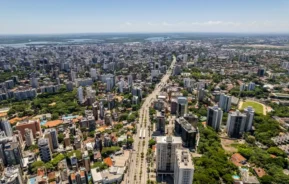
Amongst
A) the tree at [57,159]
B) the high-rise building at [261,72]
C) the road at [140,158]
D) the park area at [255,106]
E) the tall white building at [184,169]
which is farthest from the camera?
the high-rise building at [261,72]

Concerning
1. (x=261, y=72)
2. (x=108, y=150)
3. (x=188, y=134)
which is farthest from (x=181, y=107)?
(x=261, y=72)

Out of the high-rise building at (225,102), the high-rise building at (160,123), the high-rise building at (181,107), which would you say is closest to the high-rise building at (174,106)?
the high-rise building at (181,107)

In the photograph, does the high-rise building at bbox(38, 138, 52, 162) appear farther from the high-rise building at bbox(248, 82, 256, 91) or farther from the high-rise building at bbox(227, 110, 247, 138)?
the high-rise building at bbox(248, 82, 256, 91)

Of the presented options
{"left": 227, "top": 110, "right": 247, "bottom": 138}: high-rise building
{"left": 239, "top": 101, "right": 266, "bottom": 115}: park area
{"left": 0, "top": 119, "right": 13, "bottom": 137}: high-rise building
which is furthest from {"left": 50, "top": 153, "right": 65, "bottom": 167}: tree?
{"left": 239, "top": 101, "right": 266, "bottom": 115}: park area

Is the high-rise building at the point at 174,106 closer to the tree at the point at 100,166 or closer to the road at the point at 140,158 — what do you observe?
the road at the point at 140,158

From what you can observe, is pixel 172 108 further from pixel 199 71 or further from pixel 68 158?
pixel 199 71

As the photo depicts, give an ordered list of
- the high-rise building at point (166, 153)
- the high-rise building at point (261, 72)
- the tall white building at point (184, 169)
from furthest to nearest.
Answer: the high-rise building at point (261, 72)
the high-rise building at point (166, 153)
the tall white building at point (184, 169)
